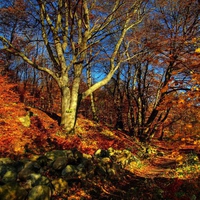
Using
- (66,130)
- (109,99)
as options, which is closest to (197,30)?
(66,130)

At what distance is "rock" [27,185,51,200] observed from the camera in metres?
4.97

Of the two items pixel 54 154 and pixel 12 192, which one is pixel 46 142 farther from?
pixel 12 192

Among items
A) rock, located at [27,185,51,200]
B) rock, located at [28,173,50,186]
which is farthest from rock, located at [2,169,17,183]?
rock, located at [27,185,51,200]

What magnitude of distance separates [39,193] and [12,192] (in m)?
0.69

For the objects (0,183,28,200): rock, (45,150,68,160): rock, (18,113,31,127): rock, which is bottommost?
(0,183,28,200): rock

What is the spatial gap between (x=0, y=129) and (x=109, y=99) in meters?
24.2

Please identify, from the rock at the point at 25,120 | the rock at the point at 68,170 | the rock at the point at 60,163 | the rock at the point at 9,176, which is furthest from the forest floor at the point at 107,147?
the rock at the point at 9,176

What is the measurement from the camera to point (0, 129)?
8.60 metres

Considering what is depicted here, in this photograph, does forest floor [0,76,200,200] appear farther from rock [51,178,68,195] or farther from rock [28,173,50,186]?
rock [28,173,50,186]

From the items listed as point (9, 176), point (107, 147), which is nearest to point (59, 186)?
point (9, 176)

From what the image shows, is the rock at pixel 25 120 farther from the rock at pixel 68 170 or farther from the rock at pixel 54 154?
the rock at pixel 68 170

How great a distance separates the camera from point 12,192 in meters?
4.64

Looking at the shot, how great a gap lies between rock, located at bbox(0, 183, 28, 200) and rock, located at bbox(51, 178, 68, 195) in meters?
1.20

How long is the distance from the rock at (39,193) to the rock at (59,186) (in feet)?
2.12
